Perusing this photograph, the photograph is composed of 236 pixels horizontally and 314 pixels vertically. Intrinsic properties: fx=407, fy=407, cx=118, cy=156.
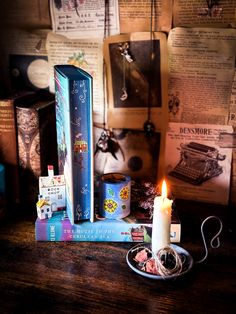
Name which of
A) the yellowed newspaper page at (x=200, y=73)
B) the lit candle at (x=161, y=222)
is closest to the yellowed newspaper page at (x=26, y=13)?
the yellowed newspaper page at (x=200, y=73)

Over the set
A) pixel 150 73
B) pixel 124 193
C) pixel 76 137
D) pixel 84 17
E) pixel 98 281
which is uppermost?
pixel 84 17

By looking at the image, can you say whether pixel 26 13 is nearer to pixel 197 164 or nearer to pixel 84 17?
pixel 84 17

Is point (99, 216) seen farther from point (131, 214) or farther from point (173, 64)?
point (173, 64)

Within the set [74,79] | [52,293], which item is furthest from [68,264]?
[74,79]

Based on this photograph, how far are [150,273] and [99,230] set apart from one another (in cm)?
16

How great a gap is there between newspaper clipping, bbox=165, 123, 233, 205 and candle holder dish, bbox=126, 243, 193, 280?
281 millimetres

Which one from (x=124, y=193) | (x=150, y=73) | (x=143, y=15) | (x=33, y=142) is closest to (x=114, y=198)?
(x=124, y=193)

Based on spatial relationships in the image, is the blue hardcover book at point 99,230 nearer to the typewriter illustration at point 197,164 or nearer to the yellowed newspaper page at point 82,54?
the typewriter illustration at point 197,164

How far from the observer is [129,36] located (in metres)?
1.00

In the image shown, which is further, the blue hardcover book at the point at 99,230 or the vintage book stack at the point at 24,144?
the vintage book stack at the point at 24,144

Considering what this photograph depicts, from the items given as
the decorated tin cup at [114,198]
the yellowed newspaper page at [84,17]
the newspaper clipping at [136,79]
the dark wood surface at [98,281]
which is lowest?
the dark wood surface at [98,281]

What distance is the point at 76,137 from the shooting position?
2.64ft

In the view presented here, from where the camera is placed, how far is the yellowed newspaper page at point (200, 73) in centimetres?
95

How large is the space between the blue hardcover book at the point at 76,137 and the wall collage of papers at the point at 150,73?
8.0 inches
